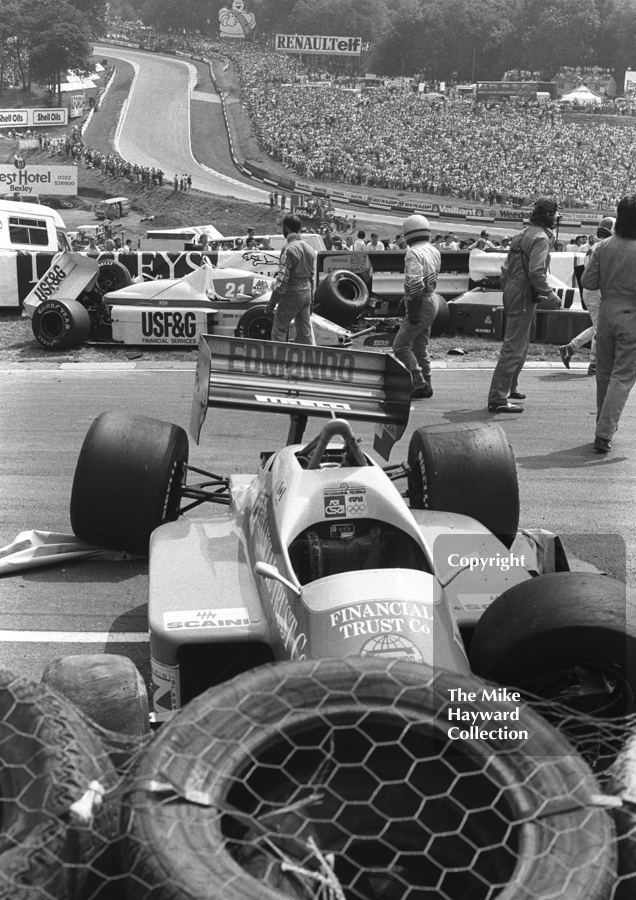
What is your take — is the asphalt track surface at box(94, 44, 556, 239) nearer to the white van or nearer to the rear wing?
the white van

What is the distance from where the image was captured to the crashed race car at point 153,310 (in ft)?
46.1

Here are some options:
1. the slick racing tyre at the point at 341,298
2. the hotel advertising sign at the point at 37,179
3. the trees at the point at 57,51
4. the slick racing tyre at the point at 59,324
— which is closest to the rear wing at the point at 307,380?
the slick racing tyre at the point at 59,324

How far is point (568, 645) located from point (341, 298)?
12.6 m

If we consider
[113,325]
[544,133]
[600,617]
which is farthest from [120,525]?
[544,133]

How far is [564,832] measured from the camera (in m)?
2.53

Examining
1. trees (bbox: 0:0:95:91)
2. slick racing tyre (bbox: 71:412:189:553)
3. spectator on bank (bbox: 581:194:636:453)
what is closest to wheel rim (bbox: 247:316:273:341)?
spectator on bank (bbox: 581:194:636:453)

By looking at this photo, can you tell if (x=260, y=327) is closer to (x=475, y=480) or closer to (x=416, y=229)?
(x=416, y=229)

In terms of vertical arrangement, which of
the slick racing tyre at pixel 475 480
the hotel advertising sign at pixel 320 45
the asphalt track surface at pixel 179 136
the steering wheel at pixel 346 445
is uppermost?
the hotel advertising sign at pixel 320 45

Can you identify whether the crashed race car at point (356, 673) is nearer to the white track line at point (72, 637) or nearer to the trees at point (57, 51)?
the white track line at point (72, 637)

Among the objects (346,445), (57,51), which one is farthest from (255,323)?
(57,51)

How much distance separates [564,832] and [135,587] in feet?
12.4

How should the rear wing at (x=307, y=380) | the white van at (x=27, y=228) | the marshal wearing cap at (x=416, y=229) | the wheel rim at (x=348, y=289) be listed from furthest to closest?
the white van at (x=27, y=228), the wheel rim at (x=348, y=289), the marshal wearing cap at (x=416, y=229), the rear wing at (x=307, y=380)

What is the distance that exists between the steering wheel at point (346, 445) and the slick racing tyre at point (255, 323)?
9.27m

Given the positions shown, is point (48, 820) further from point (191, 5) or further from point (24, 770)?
point (191, 5)
